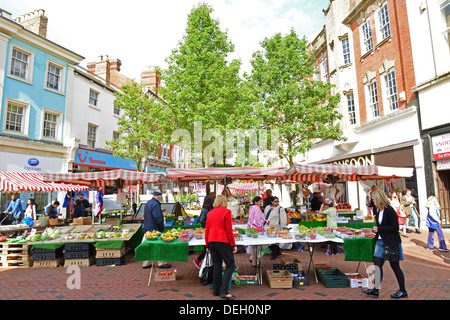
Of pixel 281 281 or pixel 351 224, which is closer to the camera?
pixel 281 281

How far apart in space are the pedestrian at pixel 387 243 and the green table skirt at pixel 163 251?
3.81 metres

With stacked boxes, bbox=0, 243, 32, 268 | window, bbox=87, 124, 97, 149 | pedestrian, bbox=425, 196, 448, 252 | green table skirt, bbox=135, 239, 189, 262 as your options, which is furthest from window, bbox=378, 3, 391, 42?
window, bbox=87, 124, 97, 149

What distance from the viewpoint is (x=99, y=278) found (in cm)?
659

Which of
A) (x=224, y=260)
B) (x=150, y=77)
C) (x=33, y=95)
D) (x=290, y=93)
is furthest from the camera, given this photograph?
(x=150, y=77)

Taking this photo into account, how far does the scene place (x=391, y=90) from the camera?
15.4 metres

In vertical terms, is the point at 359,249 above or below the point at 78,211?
below

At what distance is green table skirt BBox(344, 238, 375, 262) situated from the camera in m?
5.74

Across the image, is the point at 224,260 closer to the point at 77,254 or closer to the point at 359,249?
the point at 359,249

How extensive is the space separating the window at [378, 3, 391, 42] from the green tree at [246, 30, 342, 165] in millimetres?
4090

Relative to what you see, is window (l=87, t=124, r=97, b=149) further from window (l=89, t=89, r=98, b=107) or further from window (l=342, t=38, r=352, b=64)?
window (l=342, t=38, r=352, b=64)

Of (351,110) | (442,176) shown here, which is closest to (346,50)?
(351,110)

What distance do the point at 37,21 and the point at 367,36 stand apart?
2317 cm
